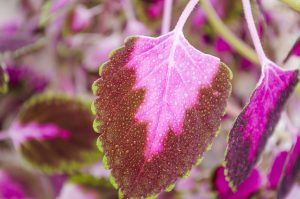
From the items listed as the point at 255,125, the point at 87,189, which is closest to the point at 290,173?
the point at 255,125

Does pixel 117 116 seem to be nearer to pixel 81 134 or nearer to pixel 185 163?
pixel 185 163

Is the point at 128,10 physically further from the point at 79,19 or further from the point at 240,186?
the point at 240,186

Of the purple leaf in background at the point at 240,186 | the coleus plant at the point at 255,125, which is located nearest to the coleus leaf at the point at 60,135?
the purple leaf in background at the point at 240,186

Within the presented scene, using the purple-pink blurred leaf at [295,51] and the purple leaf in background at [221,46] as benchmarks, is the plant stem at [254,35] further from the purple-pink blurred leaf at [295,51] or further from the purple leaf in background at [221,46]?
the purple leaf in background at [221,46]

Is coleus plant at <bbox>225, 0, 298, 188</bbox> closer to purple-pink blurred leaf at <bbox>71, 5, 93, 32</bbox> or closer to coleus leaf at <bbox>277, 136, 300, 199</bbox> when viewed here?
coleus leaf at <bbox>277, 136, 300, 199</bbox>

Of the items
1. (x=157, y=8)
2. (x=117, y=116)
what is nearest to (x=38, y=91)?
(x=157, y=8)
